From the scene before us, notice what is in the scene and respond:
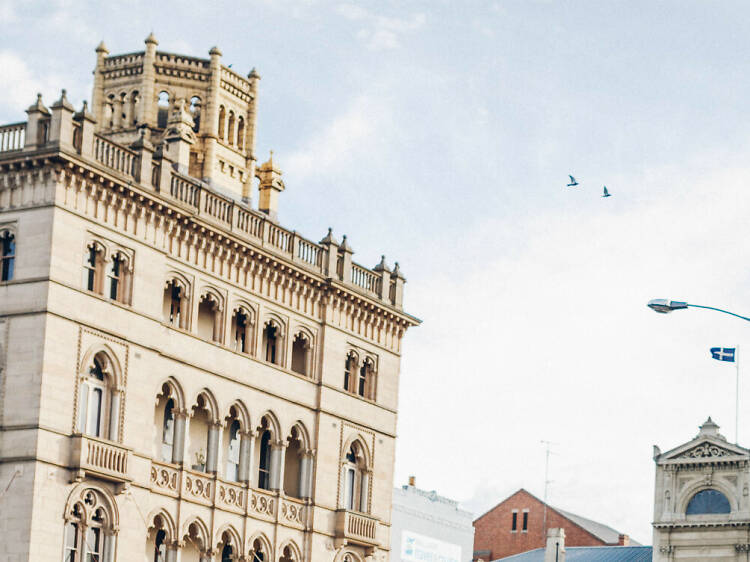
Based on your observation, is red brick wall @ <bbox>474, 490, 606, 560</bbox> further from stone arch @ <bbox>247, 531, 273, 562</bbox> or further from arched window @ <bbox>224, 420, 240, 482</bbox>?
arched window @ <bbox>224, 420, 240, 482</bbox>

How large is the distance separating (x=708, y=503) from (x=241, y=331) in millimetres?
45323

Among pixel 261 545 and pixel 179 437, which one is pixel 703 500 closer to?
pixel 261 545

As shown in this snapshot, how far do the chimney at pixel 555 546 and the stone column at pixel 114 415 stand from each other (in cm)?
5881

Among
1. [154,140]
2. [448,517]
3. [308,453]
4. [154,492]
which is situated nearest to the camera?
[154,492]

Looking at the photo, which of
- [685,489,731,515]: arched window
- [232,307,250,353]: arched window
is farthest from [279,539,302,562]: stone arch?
[685,489,731,515]: arched window

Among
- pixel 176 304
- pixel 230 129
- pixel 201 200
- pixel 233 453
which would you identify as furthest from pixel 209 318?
pixel 230 129

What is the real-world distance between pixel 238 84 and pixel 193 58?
2525mm

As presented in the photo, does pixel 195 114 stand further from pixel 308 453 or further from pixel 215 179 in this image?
pixel 308 453

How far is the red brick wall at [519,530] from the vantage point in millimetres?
122000

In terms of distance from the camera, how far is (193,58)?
69.3 metres

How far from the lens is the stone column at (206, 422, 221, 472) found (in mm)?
57562

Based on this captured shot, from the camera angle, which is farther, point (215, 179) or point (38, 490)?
point (215, 179)

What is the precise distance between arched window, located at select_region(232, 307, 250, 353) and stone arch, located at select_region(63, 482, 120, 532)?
A: 8.81 meters

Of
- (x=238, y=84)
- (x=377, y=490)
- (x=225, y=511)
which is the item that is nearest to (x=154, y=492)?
(x=225, y=511)
